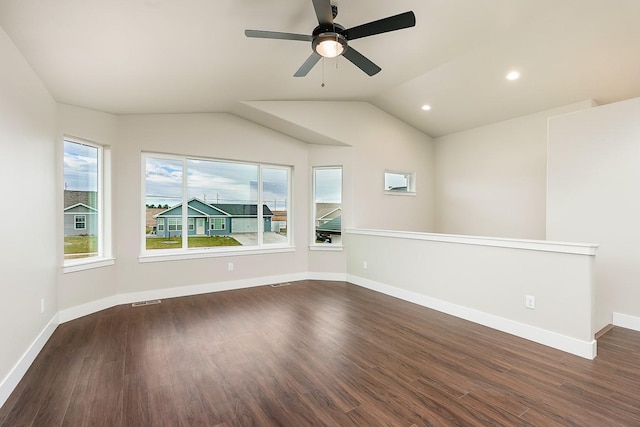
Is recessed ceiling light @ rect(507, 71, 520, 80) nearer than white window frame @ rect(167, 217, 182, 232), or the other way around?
recessed ceiling light @ rect(507, 71, 520, 80)

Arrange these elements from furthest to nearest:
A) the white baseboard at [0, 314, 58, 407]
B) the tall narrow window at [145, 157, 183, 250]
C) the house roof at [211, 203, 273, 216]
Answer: the house roof at [211, 203, 273, 216]
the tall narrow window at [145, 157, 183, 250]
the white baseboard at [0, 314, 58, 407]

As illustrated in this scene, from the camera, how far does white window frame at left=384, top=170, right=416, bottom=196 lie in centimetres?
587

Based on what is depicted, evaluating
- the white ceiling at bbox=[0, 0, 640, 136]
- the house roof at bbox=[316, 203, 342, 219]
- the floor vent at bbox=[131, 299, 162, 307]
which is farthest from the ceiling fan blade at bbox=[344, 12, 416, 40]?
the floor vent at bbox=[131, 299, 162, 307]

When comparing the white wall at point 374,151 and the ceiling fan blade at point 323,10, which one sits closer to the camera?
the ceiling fan blade at point 323,10

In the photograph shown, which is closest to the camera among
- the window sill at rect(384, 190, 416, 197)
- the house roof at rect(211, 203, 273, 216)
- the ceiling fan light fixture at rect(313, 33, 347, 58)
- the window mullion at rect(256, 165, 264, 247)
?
the ceiling fan light fixture at rect(313, 33, 347, 58)

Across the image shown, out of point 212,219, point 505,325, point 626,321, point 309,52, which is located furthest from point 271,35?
point 626,321

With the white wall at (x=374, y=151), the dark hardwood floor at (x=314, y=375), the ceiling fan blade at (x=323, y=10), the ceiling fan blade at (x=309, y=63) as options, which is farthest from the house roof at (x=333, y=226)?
the ceiling fan blade at (x=323, y=10)

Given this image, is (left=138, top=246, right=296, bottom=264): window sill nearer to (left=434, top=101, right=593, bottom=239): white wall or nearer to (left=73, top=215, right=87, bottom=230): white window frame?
(left=73, top=215, right=87, bottom=230): white window frame

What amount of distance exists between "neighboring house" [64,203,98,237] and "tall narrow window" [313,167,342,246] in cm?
338

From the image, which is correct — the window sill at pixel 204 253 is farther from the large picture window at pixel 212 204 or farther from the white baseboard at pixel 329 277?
the white baseboard at pixel 329 277

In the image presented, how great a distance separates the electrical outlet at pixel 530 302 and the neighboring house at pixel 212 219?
3934 mm

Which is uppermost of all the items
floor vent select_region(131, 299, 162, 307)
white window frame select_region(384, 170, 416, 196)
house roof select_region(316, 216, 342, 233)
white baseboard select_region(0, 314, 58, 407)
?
white window frame select_region(384, 170, 416, 196)

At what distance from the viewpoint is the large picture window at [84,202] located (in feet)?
11.9

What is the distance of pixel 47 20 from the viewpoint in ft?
6.51
